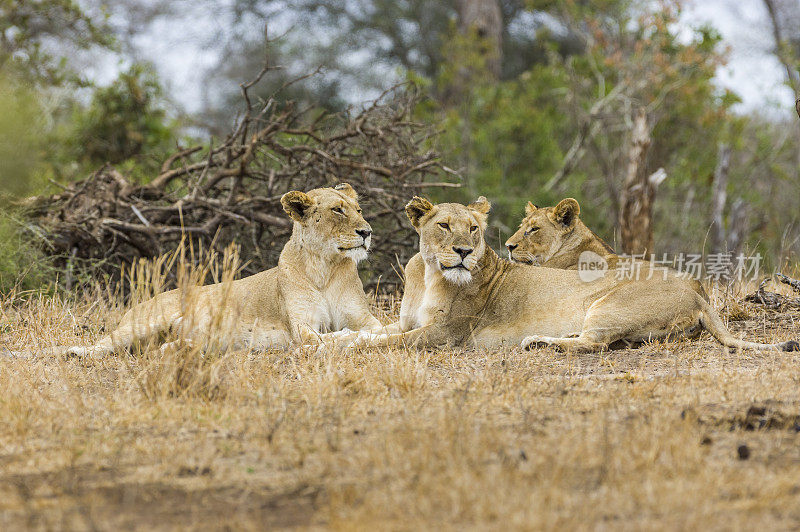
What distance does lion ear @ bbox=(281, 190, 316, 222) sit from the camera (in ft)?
19.6

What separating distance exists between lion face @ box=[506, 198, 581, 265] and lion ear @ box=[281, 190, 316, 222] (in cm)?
173

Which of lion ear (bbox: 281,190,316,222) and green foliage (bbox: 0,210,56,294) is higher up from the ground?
lion ear (bbox: 281,190,316,222)

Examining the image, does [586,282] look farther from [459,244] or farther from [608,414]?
[608,414]

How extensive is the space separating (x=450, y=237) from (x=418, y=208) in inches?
14.1

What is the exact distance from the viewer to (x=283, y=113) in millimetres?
8062

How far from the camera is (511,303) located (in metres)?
5.81

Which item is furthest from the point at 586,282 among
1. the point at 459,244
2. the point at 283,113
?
the point at 283,113

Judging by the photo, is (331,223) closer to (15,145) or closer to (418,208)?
(418,208)

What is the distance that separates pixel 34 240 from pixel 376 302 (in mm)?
3065

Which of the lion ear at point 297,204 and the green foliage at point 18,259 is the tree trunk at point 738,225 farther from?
the green foliage at point 18,259

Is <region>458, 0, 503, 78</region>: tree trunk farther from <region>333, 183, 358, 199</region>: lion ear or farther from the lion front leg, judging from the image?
the lion front leg

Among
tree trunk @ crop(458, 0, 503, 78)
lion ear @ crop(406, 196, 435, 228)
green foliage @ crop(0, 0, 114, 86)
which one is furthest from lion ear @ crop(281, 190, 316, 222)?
tree trunk @ crop(458, 0, 503, 78)

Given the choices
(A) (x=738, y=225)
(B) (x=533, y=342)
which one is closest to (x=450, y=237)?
(B) (x=533, y=342)

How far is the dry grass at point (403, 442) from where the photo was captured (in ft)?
8.87
